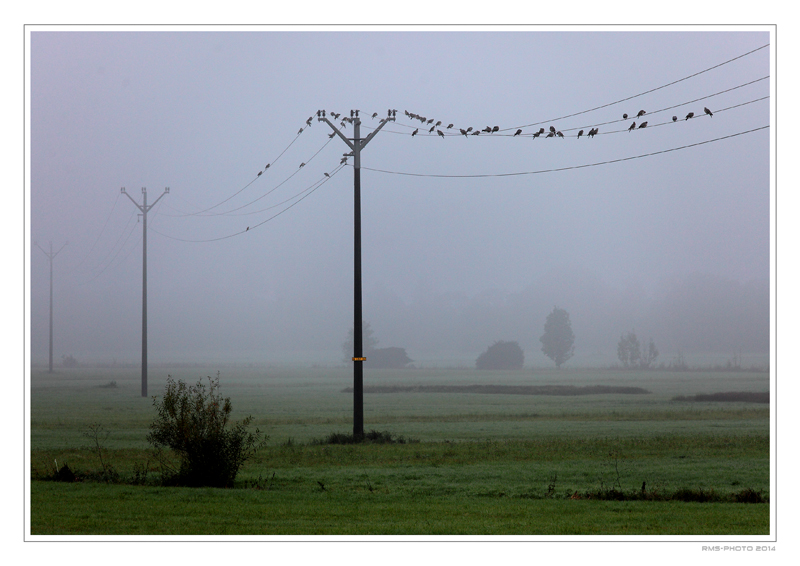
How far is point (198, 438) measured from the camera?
16.0 m

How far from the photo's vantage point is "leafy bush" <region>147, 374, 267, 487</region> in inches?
627

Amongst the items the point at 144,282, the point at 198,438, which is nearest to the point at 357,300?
the point at 198,438

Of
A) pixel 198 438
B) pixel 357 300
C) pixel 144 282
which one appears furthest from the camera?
pixel 144 282

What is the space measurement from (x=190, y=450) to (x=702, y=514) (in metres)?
10.6

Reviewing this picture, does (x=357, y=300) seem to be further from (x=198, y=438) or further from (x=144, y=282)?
(x=144, y=282)

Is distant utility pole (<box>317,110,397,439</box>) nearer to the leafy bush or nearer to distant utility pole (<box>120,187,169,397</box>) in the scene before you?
the leafy bush

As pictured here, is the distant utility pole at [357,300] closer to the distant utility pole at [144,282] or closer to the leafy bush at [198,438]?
the leafy bush at [198,438]

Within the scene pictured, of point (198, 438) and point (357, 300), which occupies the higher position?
point (357, 300)

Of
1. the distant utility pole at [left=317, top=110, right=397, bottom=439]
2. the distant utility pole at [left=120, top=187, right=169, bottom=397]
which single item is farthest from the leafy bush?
the distant utility pole at [left=120, top=187, right=169, bottom=397]

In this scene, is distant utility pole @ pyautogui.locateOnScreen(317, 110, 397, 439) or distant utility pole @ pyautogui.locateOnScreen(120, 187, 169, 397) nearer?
distant utility pole @ pyautogui.locateOnScreen(317, 110, 397, 439)

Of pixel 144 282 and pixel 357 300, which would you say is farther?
pixel 144 282
